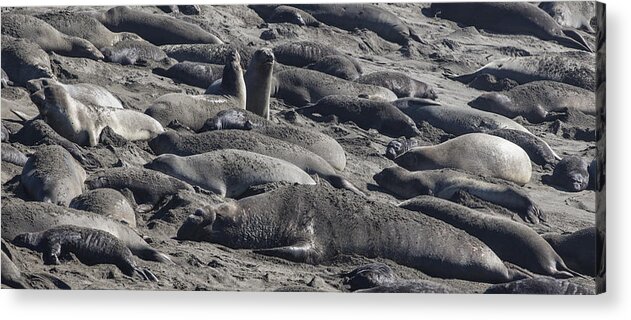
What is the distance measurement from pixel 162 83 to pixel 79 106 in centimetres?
103

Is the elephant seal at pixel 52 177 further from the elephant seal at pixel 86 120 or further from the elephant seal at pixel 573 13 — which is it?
the elephant seal at pixel 573 13

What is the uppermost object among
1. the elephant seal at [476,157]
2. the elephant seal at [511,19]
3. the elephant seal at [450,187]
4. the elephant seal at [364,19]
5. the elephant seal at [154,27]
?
the elephant seal at [511,19]

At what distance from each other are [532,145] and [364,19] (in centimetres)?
164

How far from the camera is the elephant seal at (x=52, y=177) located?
10398 mm

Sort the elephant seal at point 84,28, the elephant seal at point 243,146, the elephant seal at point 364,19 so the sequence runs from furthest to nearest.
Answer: the elephant seal at point 84,28 → the elephant seal at point 243,146 → the elephant seal at point 364,19

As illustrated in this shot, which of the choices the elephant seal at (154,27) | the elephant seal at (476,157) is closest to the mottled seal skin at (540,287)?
the elephant seal at (476,157)

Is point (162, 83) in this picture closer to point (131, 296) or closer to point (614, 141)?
point (131, 296)

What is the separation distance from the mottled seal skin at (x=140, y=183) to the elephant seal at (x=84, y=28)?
4.59 ft

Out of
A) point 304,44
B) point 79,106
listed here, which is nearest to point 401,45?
point 304,44

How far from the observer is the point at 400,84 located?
39.2 ft

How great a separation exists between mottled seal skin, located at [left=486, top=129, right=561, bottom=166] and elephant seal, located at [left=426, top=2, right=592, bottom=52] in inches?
29.0

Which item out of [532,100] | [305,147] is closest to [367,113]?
[305,147]

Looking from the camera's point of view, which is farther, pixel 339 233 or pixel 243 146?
pixel 243 146

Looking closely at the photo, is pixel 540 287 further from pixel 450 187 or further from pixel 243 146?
pixel 243 146
